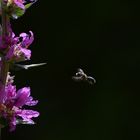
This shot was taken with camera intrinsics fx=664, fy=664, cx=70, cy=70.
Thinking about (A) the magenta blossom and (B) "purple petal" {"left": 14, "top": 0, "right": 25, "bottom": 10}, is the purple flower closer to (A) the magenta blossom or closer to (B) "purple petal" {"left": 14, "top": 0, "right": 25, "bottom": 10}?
(B) "purple petal" {"left": 14, "top": 0, "right": 25, "bottom": 10}

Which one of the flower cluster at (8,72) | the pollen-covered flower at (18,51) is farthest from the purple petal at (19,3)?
the pollen-covered flower at (18,51)

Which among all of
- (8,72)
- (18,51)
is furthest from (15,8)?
(8,72)

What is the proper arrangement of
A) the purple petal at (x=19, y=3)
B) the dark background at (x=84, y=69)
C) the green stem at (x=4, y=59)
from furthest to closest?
the dark background at (x=84, y=69) → the purple petal at (x=19, y=3) → the green stem at (x=4, y=59)

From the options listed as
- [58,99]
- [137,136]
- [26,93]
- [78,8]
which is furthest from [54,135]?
[26,93]

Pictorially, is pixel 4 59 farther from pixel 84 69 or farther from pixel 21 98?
pixel 84 69

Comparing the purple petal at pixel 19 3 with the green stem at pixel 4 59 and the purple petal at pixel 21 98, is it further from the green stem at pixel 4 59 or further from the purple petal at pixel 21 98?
the purple petal at pixel 21 98

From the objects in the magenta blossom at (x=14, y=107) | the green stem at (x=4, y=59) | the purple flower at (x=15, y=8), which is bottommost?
the magenta blossom at (x=14, y=107)

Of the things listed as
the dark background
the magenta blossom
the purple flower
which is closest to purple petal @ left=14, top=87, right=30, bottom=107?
the magenta blossom
